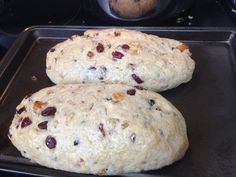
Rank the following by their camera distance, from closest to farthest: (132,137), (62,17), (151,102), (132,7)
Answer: (132,137)
(151,102)
(132,7)
(62,17)

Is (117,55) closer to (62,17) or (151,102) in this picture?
(151,102)

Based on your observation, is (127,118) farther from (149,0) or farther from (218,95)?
(149,0)

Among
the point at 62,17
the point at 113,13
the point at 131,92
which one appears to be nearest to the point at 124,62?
the point at 131,92

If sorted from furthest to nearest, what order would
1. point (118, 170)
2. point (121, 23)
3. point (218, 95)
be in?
point (121, 23)
point (218, 95)
point (118, 170)

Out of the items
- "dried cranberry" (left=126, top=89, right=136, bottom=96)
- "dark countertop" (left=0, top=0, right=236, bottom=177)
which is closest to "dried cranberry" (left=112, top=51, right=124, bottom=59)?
"dried cranberry" (left=126, top=89, right=136, bottom=96)

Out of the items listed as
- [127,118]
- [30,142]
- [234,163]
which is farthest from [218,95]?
[30,142]

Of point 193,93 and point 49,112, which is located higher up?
point 49,112
